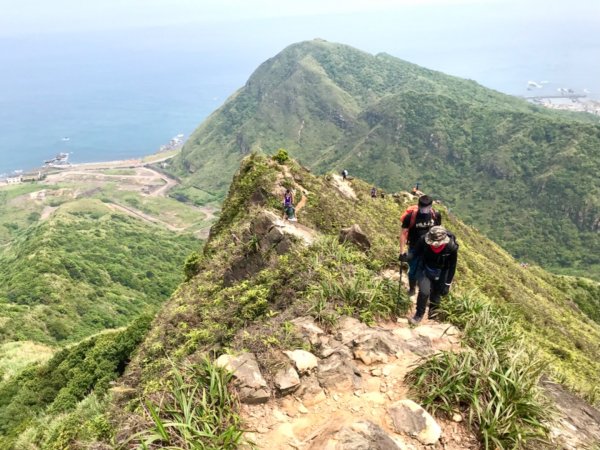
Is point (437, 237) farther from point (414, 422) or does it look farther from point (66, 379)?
point (66, 379)

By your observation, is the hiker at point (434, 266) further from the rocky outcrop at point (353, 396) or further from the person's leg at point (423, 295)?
the rocky outcrop at point (353, 396)

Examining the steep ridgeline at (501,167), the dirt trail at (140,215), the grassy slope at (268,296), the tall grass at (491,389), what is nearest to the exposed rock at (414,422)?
the tall grass at (491,389)

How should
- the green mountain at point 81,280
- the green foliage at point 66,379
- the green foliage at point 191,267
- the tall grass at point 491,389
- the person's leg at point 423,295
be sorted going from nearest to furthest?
the tall grass at point 491,389 < the person's leg at point 423,295 < the green foliage at point 66,379 < the green foliage at point 191,267 < the green mountain at point 81,280

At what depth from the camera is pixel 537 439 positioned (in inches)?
224

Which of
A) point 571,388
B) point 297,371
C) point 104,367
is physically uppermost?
point 297,371

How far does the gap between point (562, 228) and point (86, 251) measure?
135 meters

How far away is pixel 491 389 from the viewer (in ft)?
20.2

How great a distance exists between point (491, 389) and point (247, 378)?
4078mm

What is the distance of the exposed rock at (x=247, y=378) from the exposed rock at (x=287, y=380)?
26 cm

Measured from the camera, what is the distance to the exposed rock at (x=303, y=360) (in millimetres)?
7270

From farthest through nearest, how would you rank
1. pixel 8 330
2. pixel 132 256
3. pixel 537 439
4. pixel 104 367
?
pixel 132 256 < pixel 8 330 < pixel 104 367 < pixel 537 439

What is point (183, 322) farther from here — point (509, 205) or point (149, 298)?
point (509, 205)

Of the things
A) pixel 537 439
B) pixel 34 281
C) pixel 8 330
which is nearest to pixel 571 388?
pixel 537 439

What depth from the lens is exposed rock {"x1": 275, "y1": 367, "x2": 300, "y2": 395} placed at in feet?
22.5
